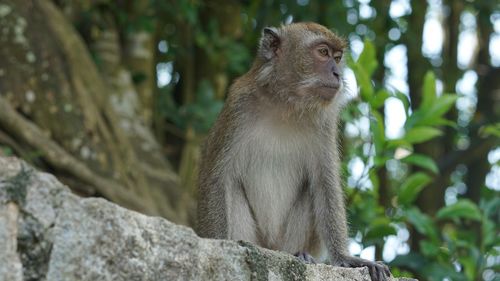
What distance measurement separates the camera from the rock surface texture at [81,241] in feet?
9.11

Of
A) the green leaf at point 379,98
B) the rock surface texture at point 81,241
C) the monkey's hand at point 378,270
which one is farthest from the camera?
the green leaf at point 379,98

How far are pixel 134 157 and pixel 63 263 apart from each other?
18.4 ft

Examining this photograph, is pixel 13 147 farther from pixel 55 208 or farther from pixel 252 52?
pixel 252 52

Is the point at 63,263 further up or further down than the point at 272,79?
further down

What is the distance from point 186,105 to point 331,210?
421 cm

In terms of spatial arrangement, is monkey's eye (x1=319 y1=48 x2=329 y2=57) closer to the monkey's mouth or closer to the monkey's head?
the monkey's head

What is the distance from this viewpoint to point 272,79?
627 cm

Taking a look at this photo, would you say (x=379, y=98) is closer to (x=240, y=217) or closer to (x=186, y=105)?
(x=240, y=217)

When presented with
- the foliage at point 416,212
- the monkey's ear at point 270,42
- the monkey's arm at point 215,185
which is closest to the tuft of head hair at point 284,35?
the monkey's ear at point 270,42

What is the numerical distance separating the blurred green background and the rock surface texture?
10.9 feet

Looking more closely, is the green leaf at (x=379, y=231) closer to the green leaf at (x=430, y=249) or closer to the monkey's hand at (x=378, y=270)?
the green leaf at (x=430, y=249)

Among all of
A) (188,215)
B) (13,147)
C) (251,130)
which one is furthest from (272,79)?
(188,215)

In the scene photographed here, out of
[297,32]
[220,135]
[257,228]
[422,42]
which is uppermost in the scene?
[422,42]

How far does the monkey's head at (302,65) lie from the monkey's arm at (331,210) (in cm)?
45
